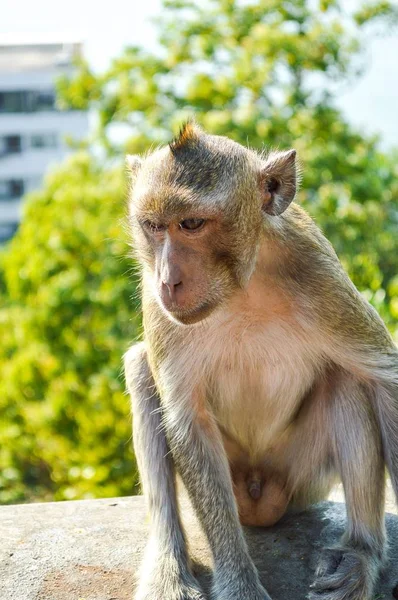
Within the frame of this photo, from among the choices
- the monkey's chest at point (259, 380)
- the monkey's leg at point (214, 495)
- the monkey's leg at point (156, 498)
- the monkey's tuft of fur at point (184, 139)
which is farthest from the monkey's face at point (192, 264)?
the monkey's leg at point (156, 498)

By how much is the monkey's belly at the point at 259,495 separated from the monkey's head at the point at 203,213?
1151mm

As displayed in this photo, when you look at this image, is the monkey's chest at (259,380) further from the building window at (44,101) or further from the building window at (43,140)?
the building window at (43,140)

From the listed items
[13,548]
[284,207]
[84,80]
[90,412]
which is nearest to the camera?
[284,207]

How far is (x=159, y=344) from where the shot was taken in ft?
14.0

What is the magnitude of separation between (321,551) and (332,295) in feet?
4.00

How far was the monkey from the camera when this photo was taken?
12.8 feet

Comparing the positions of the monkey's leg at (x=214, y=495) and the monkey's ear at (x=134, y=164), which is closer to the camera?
the monkey's leg at (x=214, y=495)

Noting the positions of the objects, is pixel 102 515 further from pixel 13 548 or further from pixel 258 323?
pixel 258 323

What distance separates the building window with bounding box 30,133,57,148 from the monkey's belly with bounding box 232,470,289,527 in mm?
48073

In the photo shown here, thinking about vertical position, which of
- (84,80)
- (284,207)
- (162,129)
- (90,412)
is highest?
(84,80)

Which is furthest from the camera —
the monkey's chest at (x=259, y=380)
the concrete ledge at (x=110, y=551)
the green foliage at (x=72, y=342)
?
the green foliage at (x=72, y=342)

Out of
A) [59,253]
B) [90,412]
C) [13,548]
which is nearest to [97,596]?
[13,548]

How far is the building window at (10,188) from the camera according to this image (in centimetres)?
5216

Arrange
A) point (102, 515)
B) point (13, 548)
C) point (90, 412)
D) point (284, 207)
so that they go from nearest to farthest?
1. point (284, 207)
2. point (13, 548)
3. point (102, 515)
4. point (90, 412)
